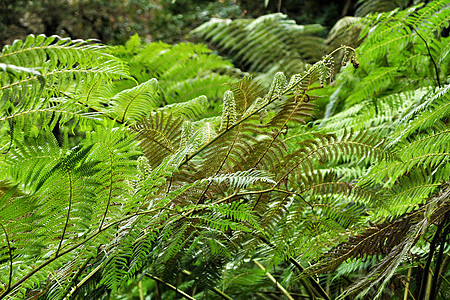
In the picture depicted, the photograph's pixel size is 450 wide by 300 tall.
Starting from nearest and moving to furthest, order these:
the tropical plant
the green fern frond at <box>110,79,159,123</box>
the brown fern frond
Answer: the brown fern frond → the green fern frond at <box>110,79,159,123</box> → the tropical plant

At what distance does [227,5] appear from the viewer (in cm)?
608

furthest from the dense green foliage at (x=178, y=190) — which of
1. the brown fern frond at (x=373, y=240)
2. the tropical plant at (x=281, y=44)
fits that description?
the tropical plant at (x=281, y=44)

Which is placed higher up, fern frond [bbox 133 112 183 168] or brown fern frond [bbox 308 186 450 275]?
fern frond [bbox 133 112 183 168]

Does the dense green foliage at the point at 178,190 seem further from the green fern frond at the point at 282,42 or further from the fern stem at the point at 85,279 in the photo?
the green fern frond at the point at 282,42

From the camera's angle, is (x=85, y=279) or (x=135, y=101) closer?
(x=85, y=279)

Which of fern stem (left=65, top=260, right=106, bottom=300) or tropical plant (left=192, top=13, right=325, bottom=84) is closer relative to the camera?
fern stem (left=65, top=260, right=106, bottom=300)

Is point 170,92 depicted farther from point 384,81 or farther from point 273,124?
point 273,124

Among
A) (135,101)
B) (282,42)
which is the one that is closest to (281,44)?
(282,42)

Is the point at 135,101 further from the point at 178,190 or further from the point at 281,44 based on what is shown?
the point at 281,44

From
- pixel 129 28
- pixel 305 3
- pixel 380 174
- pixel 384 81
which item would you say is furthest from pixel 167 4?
pixel 380 174

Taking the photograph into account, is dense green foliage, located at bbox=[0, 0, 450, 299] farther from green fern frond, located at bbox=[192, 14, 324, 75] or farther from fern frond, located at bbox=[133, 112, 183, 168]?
green fern frond, located at bbox=[192, 14, 324, 75]

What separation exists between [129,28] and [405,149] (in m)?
5.76

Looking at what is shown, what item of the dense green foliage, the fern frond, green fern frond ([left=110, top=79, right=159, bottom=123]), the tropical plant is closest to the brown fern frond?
the dense green foliage

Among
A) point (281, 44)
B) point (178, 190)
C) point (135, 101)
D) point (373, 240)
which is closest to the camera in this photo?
point (178, 190)
